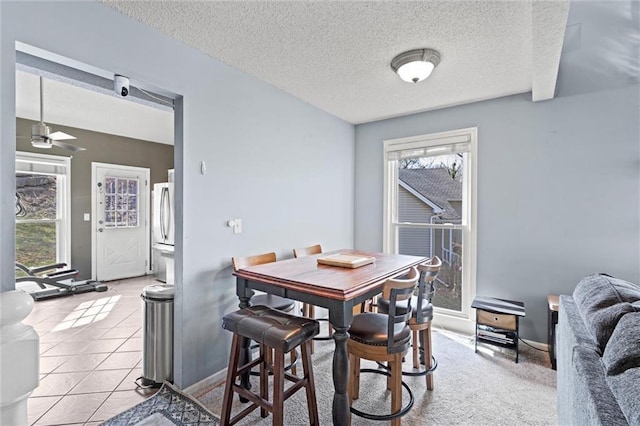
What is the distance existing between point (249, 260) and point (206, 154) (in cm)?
90

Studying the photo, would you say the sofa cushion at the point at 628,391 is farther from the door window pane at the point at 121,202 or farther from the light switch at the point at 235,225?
the door window pane at the point at 121,202

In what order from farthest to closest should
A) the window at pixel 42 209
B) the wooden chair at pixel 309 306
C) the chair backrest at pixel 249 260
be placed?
the window at pixel 42 209 < the wooden chair at pixel 309 306 < the chair backrest at pixel 249 260

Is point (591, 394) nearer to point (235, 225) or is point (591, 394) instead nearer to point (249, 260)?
point (249, 260)

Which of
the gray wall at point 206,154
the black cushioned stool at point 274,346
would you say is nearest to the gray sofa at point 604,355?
the black cushioned stool at point 274,346

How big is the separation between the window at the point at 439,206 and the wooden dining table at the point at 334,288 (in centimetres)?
145

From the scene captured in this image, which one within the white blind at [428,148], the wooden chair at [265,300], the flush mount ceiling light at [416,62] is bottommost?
the wooden chair at [265,300]

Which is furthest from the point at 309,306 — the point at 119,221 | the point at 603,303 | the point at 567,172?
the point at 119,221

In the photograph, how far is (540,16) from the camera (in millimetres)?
1648

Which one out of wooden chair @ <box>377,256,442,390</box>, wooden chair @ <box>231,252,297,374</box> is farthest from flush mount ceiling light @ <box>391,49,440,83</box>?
wooden chair @ <box>231,252,297,374</box>

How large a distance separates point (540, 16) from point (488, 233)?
7.00 feet

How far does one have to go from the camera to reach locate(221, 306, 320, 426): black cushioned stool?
4.96ft

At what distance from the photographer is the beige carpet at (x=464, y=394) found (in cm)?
192

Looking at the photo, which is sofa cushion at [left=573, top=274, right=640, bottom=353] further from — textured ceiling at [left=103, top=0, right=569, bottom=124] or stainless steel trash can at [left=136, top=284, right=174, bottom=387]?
stainless steel trash can at [left=136, top=284, right=174, bottom=387]

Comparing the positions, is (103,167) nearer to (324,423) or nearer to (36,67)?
(36,67)
